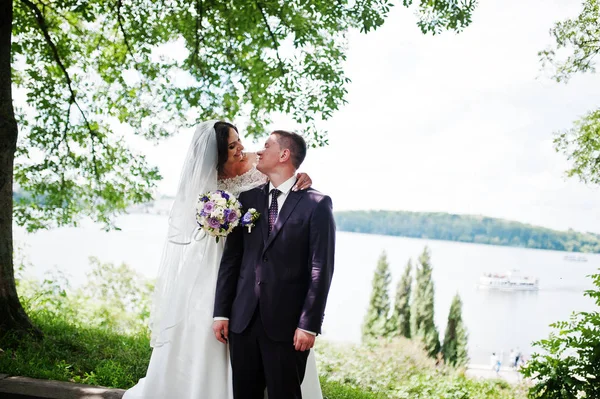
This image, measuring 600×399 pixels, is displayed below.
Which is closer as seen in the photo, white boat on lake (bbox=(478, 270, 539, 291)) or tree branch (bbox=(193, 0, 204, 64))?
tree branch (bbox=(193, 0, 204, 64))

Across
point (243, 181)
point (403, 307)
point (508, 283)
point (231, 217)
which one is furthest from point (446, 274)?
point (231, 217)

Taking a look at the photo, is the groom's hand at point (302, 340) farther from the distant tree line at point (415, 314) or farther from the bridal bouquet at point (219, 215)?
the distant tree line at point (415, 314)

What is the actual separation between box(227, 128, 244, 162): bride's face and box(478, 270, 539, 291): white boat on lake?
167 ft

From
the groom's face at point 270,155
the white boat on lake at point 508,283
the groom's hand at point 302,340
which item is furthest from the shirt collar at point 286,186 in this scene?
the white boat on lake at point 508,283

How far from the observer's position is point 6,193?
4727 mm

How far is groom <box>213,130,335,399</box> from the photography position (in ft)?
8.54

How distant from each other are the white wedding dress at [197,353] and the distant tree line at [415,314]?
50.8ft

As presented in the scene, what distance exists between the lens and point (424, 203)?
64.8 m

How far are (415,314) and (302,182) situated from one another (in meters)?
17.1

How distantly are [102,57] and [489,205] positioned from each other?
61.5 m

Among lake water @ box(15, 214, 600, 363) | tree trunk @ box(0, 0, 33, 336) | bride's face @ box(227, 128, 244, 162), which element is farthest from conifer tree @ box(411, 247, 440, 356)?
bride's face @ box(227, 128, 244, 162)

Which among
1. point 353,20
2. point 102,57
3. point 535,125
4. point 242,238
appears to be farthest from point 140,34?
point 535,125

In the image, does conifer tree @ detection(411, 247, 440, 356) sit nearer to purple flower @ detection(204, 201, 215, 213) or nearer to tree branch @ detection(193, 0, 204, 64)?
tree branch @ detection(193, 0, 204, 64)

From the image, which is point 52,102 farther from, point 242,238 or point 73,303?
point 242,238
